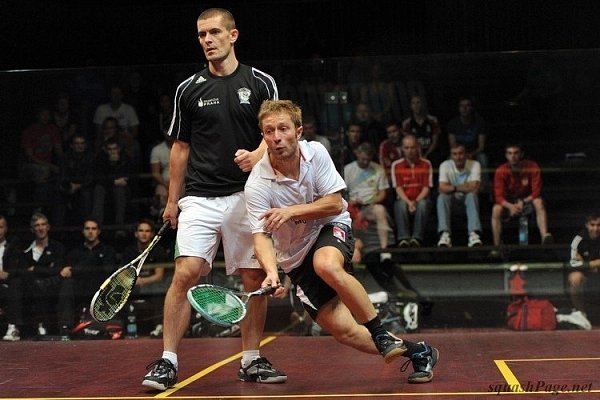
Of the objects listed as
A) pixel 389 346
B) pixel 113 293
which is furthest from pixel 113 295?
pixel 389 346

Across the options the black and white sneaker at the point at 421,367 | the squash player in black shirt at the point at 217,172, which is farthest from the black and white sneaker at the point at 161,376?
the black and white sneaker at the point at 421,367

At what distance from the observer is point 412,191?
910cm

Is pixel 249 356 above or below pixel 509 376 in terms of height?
above

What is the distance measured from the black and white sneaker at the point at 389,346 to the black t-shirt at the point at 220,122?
1143 millimetres

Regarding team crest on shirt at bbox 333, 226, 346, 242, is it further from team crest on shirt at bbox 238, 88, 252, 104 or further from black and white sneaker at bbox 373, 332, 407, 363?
team crest on shirt at bbox 238, 88, 252, 104

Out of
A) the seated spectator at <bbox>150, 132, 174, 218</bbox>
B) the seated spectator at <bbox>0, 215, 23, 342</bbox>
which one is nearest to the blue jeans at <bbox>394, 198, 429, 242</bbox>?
the seated spectator at <bbox>150, 132, 174, 218</bbox>

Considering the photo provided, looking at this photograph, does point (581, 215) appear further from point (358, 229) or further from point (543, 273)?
point (358, 229)

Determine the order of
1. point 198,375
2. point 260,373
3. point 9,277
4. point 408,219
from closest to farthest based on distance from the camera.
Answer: point 260,373 < point 198,375 < point 408,219 < point 9,277

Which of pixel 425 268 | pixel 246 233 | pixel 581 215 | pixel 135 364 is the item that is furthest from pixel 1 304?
pixel 581 215

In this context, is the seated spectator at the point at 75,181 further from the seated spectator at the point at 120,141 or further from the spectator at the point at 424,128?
the spectator at the point at 424,128

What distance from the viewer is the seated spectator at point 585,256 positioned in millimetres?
9070

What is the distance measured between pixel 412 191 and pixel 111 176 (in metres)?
2.49

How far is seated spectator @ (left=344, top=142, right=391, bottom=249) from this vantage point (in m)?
9.02

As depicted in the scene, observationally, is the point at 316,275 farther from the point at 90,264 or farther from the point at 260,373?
the point at 90,264
